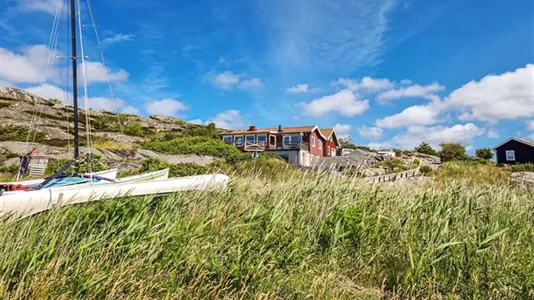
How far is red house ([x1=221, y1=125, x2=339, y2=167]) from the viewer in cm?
4269

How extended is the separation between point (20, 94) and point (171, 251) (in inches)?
3194

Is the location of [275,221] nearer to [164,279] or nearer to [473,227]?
[164,279]

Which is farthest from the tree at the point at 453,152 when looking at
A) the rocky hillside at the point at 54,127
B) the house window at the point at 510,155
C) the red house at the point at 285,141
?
the rocky hillside at the point at 54,127

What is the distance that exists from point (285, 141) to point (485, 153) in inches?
1147

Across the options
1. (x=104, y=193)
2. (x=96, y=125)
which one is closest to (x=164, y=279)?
(x=104, y=193)

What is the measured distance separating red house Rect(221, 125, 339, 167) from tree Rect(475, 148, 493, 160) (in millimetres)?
23275

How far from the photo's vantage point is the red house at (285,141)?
42.7m

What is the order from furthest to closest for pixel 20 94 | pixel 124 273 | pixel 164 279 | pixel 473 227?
pixel 20 94
pixel 473 227
pixel 164 279
pixel 124 273

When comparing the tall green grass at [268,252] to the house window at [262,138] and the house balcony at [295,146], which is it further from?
the house window at [262,138]

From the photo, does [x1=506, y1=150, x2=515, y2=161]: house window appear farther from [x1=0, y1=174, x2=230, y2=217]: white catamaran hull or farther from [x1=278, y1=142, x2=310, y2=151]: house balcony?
A: [x1=0, y1=174, x2=230, y2=217]: white catamaran hull

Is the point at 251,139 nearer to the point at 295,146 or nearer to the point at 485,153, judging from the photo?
the point at 295,146

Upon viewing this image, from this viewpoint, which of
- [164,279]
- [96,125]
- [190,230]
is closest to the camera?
[164,279]

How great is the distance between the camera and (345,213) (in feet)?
16.8

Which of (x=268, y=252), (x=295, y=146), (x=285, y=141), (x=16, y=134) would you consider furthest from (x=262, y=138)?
(x=268, y=252)
